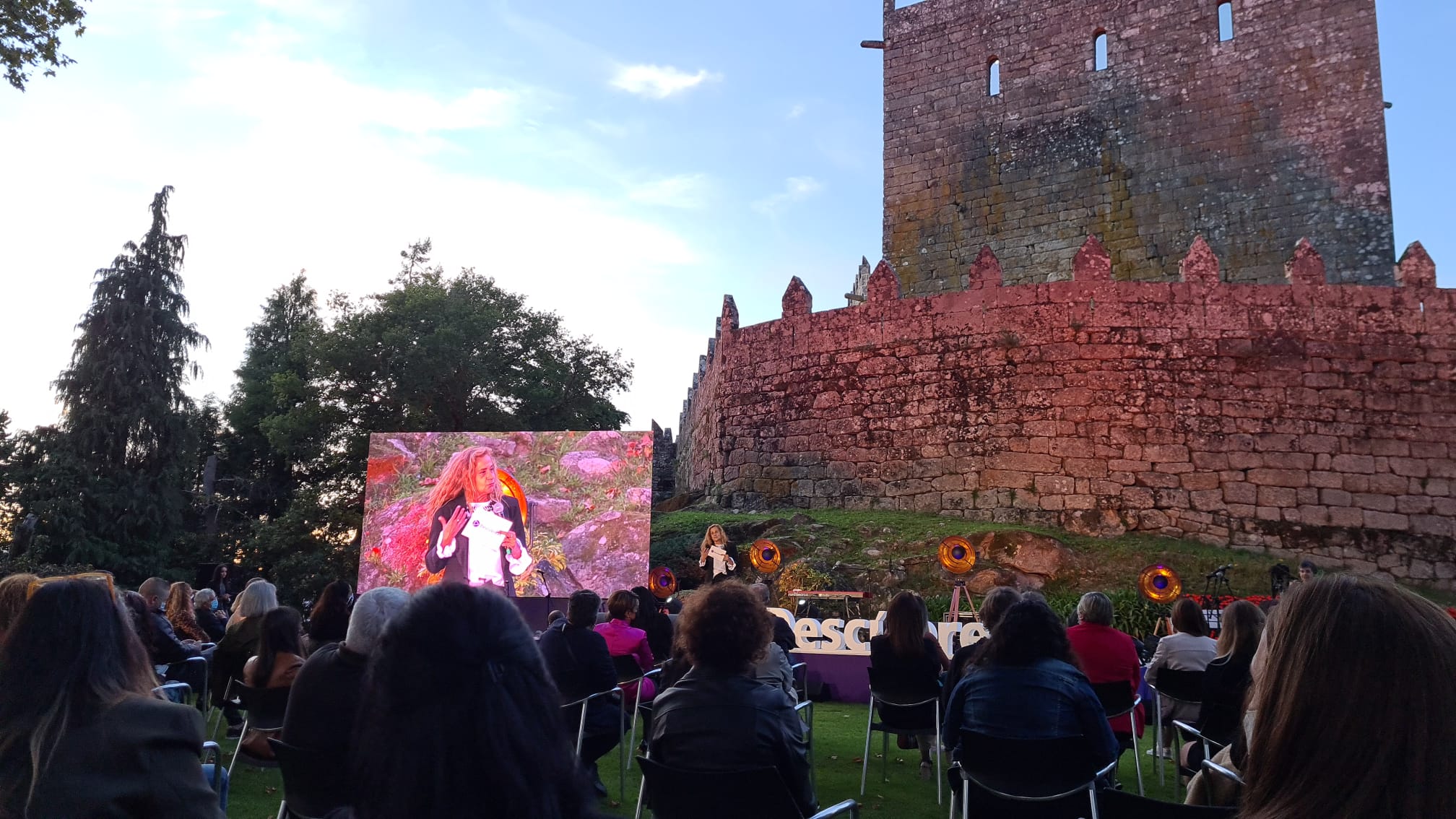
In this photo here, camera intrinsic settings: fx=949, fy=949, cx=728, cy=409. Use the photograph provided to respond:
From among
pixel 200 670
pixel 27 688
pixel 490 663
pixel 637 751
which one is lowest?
pixel 637 751

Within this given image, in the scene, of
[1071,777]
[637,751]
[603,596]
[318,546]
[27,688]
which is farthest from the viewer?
[318,546]

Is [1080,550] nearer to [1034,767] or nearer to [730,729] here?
[1034,767]

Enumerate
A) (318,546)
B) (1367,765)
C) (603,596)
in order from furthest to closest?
(318,546), (603,596), (1367,765)

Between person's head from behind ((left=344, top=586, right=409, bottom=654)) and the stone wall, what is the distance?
10872mm

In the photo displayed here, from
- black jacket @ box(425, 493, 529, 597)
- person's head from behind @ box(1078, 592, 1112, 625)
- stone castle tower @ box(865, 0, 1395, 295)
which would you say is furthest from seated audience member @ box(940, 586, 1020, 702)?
stone castle tower @ box(865, 0, 1395, 295)

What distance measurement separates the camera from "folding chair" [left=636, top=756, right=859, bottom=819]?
111 inches

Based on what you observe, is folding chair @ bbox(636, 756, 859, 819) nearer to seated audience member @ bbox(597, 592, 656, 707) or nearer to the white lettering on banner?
seated audience member @ bbox(597, 592, 656, 707)

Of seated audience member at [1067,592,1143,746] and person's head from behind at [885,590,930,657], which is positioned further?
person's head from behind at [885,590,930,657]

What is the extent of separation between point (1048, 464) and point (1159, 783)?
7.87m

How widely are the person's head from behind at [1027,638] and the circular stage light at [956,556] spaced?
7.94 metres

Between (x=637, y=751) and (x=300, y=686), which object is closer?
(x=300, y=686)

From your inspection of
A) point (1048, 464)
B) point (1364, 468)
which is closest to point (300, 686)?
point (1048, 464)

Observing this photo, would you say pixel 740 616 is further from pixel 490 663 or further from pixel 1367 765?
pixel 1367 765

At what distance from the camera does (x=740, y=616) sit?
3.48 meters
